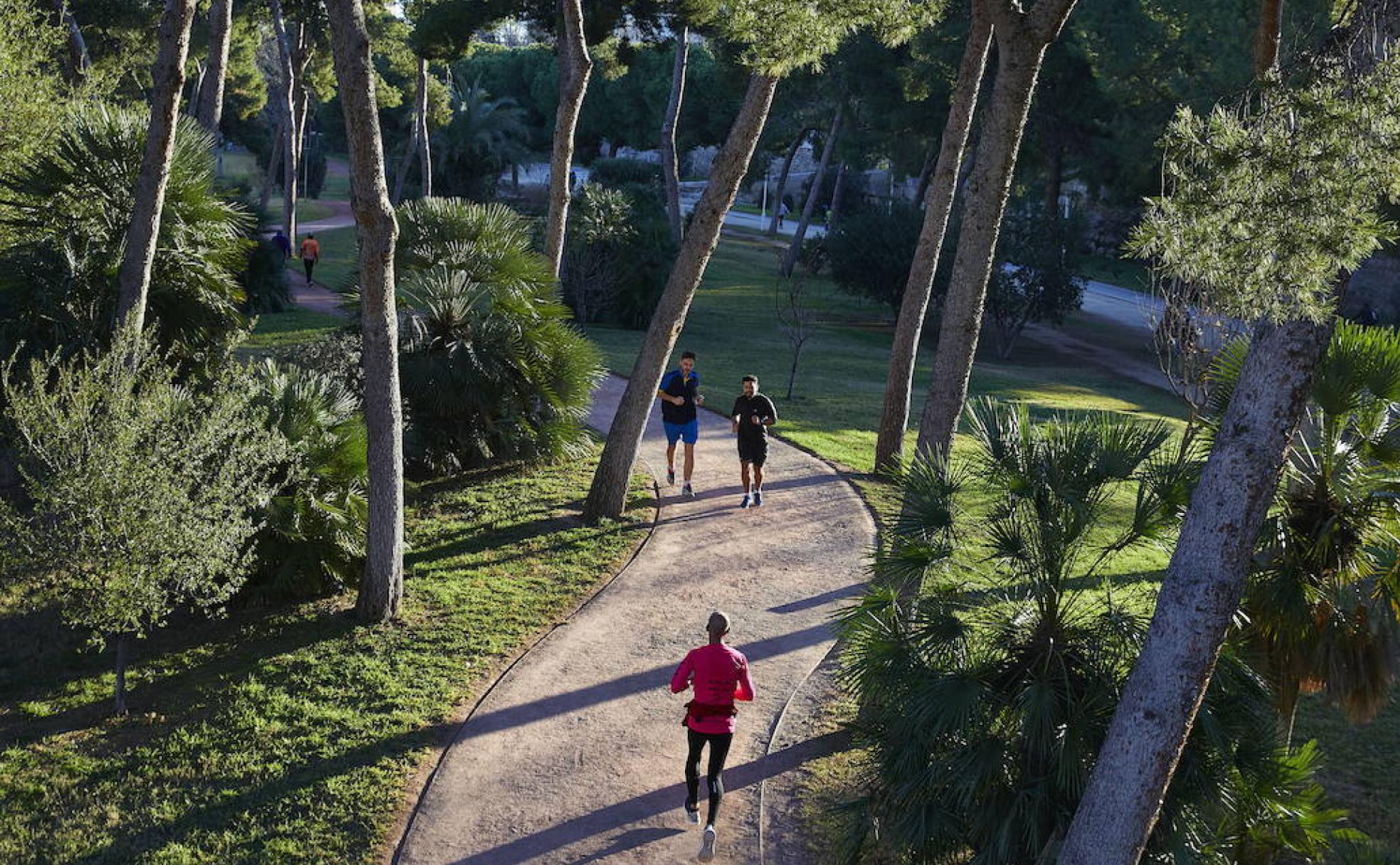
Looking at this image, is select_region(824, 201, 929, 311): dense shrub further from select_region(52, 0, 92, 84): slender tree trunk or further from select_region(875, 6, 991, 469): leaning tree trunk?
select_region(52, 0, 92, 84): slender tree trunk

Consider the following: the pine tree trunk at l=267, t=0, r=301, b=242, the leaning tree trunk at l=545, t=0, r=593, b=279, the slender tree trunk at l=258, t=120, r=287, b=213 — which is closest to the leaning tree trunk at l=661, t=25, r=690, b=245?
the pine tree trunk at l=267, t=0, r=301, b=242

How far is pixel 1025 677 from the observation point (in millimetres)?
6801

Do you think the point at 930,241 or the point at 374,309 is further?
the point at 930,241

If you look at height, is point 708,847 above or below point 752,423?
below

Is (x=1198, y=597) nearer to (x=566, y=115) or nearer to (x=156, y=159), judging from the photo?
(x=156, y=159)

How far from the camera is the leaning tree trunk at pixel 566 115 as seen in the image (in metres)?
16.4

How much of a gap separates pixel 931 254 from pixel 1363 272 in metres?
28.1

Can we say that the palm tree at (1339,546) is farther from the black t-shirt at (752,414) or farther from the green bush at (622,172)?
the green bush at (622,172)

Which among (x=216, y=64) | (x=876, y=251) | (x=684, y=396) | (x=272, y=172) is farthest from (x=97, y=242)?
(x=272, y=172)

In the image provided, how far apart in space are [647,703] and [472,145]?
4272 centimetres

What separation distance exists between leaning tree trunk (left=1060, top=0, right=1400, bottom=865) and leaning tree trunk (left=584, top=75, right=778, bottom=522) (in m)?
6.91

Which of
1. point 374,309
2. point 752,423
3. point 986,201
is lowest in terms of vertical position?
point 752,423

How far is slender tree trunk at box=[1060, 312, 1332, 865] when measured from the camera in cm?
527

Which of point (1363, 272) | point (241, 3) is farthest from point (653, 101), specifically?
point (1363, 272)
